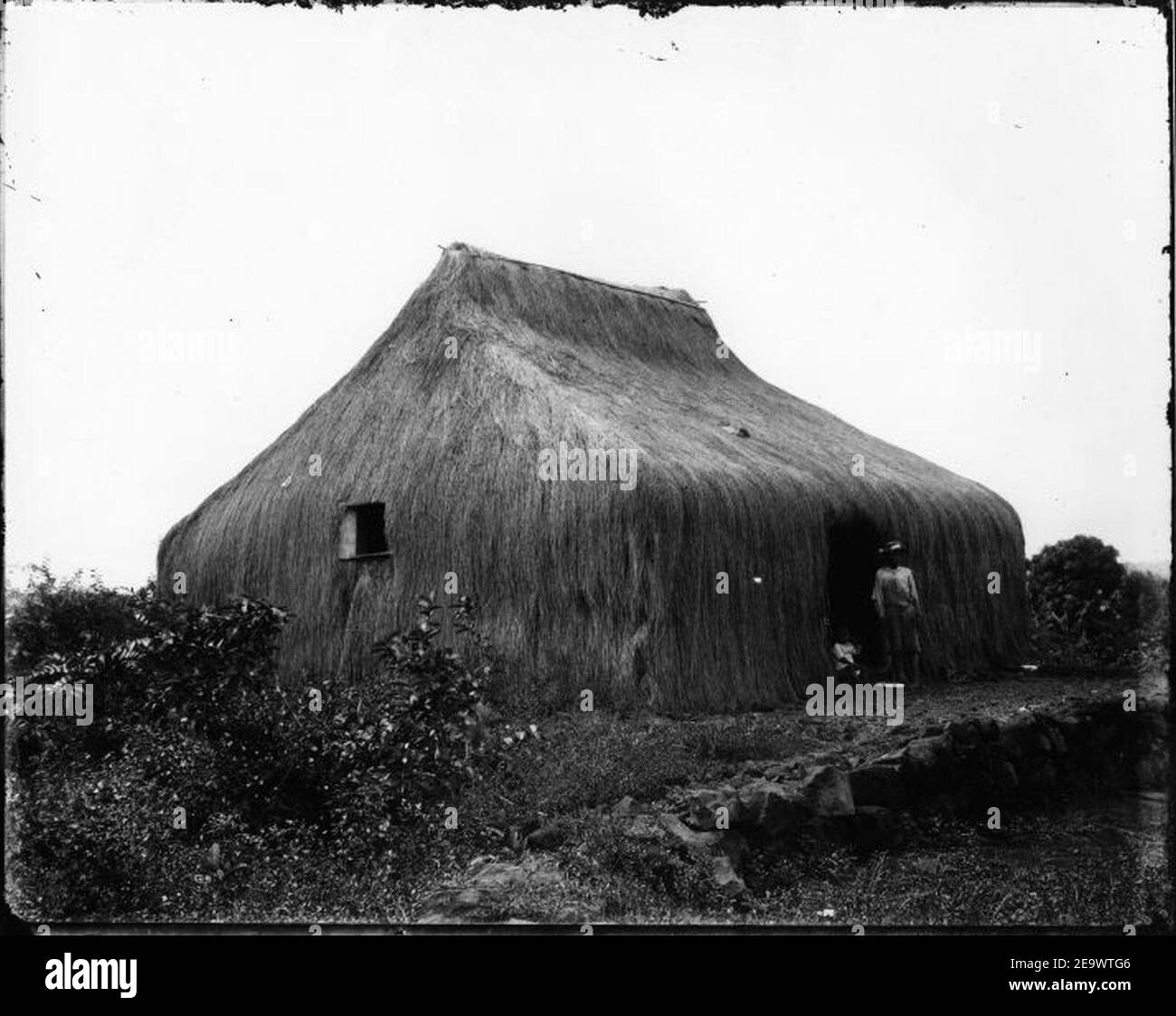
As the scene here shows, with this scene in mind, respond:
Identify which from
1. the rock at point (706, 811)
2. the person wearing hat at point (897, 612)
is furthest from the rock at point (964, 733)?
the person wearing hat at point (897, 612)

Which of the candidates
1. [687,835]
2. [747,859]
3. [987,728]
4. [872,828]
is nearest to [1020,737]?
[987,728]

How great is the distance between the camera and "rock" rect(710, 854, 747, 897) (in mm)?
8945

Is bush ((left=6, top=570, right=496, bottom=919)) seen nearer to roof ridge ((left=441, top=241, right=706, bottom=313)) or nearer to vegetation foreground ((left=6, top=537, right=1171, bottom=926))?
vegetation foreground ((left=6, top=537, right=1171, bottom=926))

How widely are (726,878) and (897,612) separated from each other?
23.9 feet

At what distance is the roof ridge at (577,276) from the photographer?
17.2 m

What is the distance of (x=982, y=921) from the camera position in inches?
339

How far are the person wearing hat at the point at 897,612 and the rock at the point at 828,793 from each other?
5719 mm

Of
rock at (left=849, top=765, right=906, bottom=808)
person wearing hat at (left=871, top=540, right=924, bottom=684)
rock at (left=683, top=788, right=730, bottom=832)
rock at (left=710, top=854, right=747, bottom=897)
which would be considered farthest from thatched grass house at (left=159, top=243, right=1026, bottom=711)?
rock at (left=710, top=854, right=747, bottom=897)

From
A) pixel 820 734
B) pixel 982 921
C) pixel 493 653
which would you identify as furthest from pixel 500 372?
pixel 982 921

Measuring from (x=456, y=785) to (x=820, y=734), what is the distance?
12.0ft

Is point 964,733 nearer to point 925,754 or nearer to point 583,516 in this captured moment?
point 925,754

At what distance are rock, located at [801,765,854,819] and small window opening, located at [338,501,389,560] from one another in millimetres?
6537

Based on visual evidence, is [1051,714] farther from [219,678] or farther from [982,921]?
[219,678]
